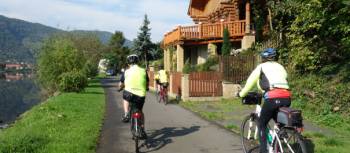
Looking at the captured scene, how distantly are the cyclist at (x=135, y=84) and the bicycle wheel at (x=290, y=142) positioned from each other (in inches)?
130

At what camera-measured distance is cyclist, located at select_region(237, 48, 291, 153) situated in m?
6.91

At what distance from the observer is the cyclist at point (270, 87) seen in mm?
6914

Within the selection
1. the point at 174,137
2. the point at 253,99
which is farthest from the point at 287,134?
the point at 174,137

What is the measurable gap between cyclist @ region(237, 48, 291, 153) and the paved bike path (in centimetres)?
195

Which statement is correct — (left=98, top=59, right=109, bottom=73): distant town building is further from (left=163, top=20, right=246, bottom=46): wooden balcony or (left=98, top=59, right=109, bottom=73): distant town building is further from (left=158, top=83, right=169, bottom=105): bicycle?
(left=158, top=83, right=169, bottom=105): bicycle

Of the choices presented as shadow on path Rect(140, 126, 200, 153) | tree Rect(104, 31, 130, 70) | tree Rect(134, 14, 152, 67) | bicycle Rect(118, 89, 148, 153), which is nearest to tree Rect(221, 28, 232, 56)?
shadow on path Rect(140, 126, 200, 153)

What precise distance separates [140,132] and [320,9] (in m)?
8.86

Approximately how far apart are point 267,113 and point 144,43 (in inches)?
2582

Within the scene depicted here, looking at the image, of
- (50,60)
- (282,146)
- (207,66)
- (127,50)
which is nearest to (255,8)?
(207,66)

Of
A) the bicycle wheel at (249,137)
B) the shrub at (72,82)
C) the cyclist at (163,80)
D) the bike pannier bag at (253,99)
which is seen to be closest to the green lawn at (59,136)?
the bicycle wheel at (249,137)

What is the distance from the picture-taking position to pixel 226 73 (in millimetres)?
22062

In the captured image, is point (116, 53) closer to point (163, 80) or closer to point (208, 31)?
point (208, 31)

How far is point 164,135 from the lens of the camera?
36.6ft

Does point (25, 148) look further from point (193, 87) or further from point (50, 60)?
point (50, 60)
